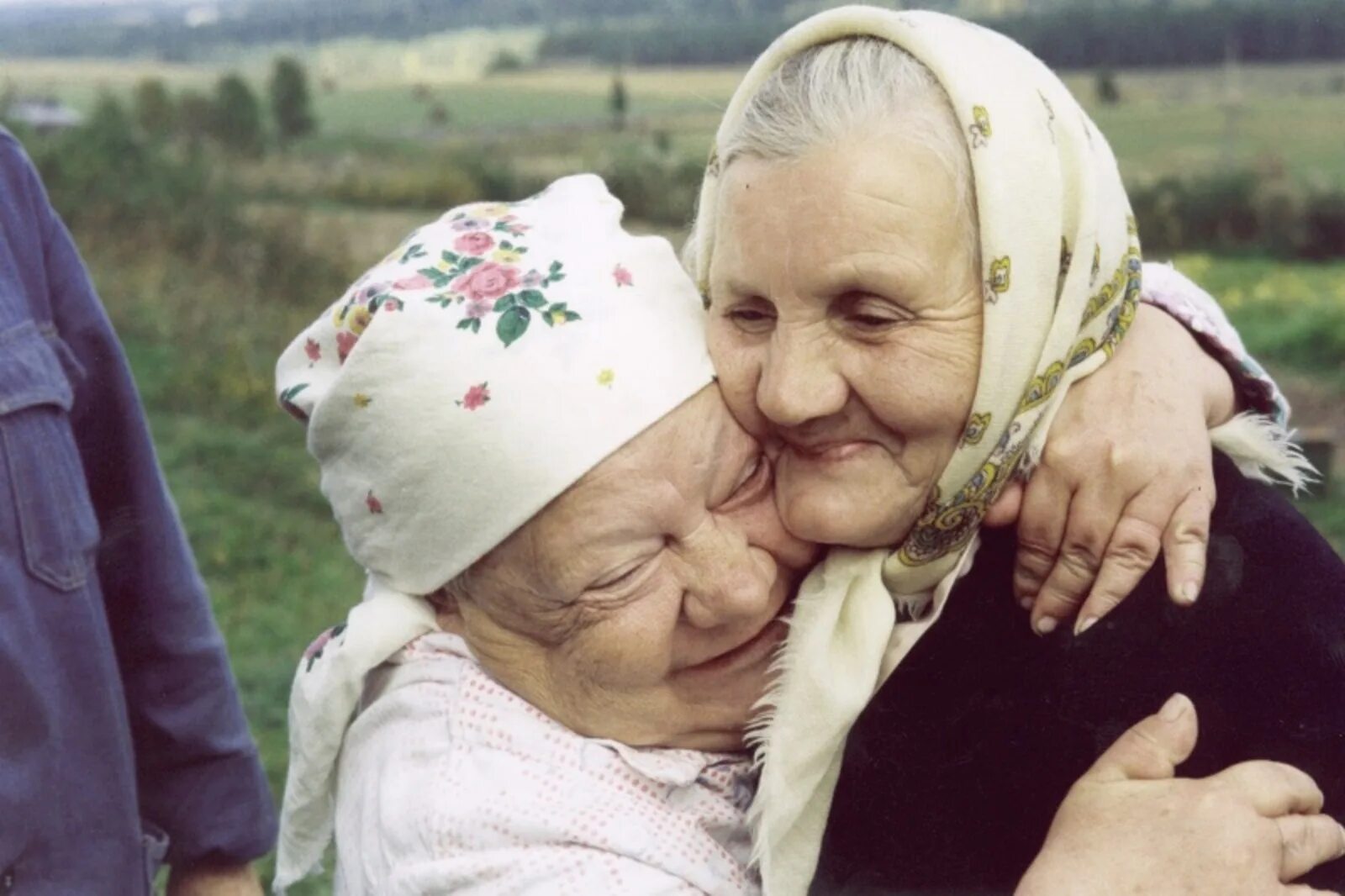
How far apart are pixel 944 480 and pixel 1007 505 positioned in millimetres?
→ 151

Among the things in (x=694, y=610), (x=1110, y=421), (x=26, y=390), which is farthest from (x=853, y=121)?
(x=26, y=390)

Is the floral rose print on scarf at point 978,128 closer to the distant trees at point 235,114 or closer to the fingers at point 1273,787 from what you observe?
the fingers at point 1273,787

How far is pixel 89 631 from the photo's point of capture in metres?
2.60

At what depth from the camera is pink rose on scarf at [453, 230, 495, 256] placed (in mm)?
2314

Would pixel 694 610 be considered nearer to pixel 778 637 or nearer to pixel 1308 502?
pixel 778 637

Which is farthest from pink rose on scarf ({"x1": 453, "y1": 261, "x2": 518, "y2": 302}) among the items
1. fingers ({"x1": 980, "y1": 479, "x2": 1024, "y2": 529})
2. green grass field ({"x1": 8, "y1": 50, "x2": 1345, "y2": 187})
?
green grass field ({"x1": 8, "y1": 50, "x2": 1345, "y2": 187})

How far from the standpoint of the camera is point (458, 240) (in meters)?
2.35

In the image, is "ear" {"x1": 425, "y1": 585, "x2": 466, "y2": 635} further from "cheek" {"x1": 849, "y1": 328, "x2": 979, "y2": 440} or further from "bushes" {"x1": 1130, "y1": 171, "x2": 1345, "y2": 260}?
"bushes" {"x1": 1130, "y1": 171, "x2": 1345, "y2": 260}

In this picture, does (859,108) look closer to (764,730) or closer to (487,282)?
(487,282)

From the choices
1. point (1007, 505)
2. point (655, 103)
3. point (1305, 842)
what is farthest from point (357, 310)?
point (655, 103)

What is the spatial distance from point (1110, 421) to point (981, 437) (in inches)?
9.4

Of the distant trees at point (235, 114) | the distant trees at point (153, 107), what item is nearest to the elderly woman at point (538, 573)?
the distant trees at point (153, 107)

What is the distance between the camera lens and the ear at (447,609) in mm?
2398

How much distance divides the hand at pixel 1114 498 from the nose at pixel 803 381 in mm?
328
